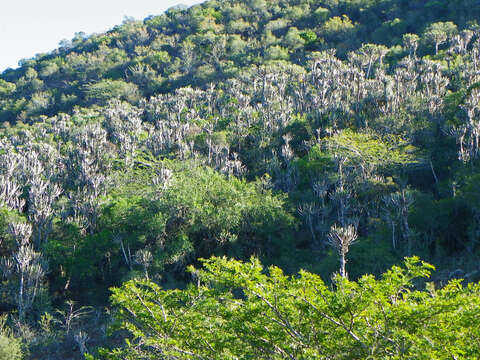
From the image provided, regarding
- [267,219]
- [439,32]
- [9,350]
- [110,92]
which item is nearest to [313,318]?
[9,350]

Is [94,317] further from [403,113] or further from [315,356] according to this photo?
[403,113]

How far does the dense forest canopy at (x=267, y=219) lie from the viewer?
26.8 ft

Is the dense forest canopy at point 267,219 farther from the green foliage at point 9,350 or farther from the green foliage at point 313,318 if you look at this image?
the green foliage at point 9,350

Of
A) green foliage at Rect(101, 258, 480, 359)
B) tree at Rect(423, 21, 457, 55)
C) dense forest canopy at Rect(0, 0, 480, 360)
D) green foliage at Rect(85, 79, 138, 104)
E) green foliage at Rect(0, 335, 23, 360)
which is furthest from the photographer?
green foliage at Rect(85, 79, 138, 104)

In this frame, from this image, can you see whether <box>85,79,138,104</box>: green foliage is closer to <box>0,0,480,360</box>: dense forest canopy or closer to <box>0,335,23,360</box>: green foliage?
<box>0,0,480,360</box>: dense forest canopy

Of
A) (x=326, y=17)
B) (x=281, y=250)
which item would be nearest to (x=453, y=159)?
(x=281, y=250)

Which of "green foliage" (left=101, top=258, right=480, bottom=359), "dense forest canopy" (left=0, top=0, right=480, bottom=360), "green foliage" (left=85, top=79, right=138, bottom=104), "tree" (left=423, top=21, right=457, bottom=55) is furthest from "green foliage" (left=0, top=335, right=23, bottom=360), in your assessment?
"green foliage" (left=85, top=79, right=138, bottom=104)

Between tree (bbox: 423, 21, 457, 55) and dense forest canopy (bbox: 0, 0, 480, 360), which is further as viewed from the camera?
tree (bbox: 423, 21, 457, 55)

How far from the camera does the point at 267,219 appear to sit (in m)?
25.4

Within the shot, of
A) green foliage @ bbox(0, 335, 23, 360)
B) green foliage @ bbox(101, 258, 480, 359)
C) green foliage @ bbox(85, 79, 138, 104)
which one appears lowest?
green foliage @ bbox(0, 335, 23, 360)

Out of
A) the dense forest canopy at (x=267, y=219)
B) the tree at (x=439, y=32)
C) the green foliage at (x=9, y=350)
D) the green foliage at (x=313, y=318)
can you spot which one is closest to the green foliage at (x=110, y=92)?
the dense forest canopy at (x=267, y=219)

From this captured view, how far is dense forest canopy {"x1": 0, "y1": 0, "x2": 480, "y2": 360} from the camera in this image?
26.8 ft

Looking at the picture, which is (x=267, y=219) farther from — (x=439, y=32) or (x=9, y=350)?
(x=439, y=32)

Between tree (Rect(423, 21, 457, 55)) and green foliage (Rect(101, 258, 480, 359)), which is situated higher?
tree (Rect(423, 21, 457, 55))
